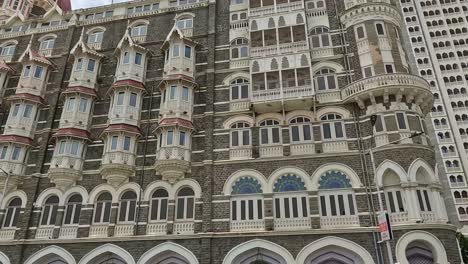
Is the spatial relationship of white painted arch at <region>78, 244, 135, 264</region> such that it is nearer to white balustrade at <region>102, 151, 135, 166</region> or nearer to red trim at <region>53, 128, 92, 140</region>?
white balustrade at <region>102, 151, 135, 166</region>

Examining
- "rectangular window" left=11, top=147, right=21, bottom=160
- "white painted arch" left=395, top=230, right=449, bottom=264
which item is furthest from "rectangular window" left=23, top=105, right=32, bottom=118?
"white painted arch" left=395, top=230, right=449, bottom=264

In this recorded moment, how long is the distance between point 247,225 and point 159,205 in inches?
255

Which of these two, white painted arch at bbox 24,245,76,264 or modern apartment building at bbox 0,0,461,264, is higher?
modern apartment building at bbox 0,0,461,264

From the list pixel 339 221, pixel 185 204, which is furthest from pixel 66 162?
pixel 339 221

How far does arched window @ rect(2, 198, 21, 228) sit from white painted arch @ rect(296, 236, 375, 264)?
68.3ft

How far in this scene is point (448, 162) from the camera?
63.3 m

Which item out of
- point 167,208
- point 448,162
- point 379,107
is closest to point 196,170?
point 167,208

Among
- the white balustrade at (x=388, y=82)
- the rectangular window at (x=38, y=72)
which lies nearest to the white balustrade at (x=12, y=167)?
the rectangular window at (x=38, y=72)

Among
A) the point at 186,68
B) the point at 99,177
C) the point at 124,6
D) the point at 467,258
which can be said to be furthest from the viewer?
the point at 124,6

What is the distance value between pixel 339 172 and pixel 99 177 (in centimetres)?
1732

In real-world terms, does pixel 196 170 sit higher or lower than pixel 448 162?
lower

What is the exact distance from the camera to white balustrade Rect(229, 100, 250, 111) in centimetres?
2686

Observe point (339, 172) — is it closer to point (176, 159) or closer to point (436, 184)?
point (436, 184)

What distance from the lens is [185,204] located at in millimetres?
24641
